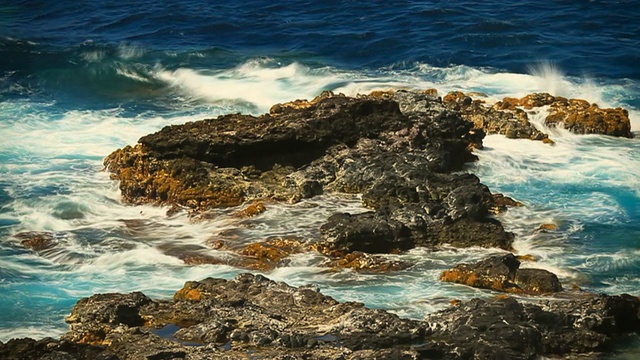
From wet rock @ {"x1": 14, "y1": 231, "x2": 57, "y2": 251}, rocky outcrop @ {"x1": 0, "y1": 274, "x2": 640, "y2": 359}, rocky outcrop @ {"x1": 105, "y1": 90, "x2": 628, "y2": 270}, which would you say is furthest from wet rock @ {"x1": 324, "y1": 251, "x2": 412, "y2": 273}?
wet rock @ {"x1": 14, "y1": 231, "x2": 57, "y2": 251}

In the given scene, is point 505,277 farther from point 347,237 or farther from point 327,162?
point 327,162

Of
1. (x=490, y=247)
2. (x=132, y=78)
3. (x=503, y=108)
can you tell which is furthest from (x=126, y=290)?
(x=132, y=78)

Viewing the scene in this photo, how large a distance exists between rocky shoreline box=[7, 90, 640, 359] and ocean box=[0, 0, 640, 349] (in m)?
0.46

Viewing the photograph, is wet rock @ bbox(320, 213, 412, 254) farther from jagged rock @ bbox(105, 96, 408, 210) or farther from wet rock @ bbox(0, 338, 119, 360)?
wet rock @ bbox(0, 338, 119, 360)

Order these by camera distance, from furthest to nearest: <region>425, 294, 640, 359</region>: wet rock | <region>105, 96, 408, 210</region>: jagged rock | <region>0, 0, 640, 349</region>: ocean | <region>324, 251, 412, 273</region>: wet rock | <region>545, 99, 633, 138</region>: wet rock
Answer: <region>545, 99, 633, 138</region>: wet rock, <region>105, 96, 408, 210</region>: jagged rock, <region>0, 0, 640, 349</region>: ocean, <region>324, 251, 412, 273</region>: wet rock, <region>425, 294, 640, 359</region>: wet rock

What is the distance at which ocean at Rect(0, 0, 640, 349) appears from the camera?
16.5 meters

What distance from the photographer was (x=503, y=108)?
25.8 meters

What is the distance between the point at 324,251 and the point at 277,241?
3.00ft

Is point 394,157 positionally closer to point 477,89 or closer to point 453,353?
point 453,353

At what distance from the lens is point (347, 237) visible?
16938mm

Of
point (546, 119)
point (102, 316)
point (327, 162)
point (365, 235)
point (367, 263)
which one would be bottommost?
point (367, 263)

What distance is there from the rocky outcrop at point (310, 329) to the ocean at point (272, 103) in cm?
134

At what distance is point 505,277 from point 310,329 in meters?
4.06

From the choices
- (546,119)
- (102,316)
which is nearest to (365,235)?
(102,316)
